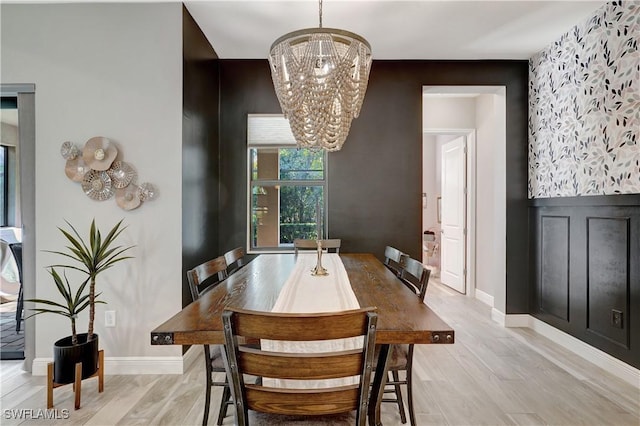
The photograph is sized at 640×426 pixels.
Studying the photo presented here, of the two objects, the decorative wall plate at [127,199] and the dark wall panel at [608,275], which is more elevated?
the decorative wall plate at [127,199]

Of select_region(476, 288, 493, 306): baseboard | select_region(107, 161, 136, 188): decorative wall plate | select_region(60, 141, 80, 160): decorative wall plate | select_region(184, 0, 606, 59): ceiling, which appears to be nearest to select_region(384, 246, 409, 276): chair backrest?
select_region(184, 0, 606, 59): ceiling

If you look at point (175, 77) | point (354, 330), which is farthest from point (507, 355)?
point (175, 77)

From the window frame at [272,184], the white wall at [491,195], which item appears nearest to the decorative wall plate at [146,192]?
the window frame at [272,184]

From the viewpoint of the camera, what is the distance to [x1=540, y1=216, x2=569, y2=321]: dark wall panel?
305 cm

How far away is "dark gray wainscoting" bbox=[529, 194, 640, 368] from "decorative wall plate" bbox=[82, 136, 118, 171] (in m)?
3.79

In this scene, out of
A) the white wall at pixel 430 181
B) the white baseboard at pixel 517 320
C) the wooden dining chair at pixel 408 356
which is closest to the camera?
the wooden dining chair at pixel 408 356

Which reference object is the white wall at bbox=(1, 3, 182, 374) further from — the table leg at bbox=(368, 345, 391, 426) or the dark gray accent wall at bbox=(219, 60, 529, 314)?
the table leg at bbox=(368, 345, 391, 426)

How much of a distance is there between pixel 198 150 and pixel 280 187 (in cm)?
105

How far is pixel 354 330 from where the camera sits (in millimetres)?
1005

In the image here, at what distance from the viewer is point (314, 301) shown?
1.57 m

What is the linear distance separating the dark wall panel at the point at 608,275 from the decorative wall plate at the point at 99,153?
381cm

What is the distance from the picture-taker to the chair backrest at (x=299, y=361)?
3.21ft

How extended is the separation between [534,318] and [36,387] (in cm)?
440

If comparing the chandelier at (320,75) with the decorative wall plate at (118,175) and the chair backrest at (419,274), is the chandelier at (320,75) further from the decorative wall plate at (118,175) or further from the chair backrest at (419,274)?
the decorative wall plate at (118,175)
